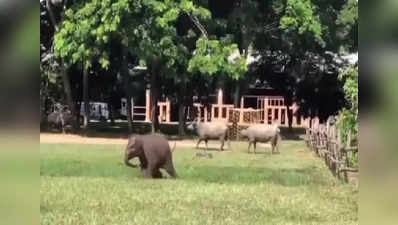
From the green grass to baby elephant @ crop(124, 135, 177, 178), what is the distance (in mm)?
197

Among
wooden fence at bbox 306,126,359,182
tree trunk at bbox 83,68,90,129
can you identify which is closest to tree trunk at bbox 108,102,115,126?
tree trunk at bbox 83,68,90,129

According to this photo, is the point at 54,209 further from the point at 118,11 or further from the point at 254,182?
the point at 118,11

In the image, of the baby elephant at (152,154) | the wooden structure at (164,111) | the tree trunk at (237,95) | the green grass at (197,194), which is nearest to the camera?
the green grass at (197,194)

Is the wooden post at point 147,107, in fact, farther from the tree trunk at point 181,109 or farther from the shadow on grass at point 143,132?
the tree trunk at point 181,109

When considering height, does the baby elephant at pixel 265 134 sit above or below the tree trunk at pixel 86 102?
below

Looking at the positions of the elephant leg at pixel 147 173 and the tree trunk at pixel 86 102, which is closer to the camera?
the elephant leg at pixel 147 173

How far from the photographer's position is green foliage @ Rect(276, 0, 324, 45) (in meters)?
21.5

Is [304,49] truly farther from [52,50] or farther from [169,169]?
[169,169]

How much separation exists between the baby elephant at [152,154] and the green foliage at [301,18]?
12.0m

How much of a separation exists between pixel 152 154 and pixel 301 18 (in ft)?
40.9

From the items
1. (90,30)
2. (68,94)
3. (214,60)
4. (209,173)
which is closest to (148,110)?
(68,94)

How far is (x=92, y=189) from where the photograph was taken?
343 inches

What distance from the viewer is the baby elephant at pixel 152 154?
10320mm

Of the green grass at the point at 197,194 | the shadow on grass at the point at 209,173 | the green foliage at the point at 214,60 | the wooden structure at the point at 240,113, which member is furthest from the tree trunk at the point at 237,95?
the shadow on grass at the point at 209,173
